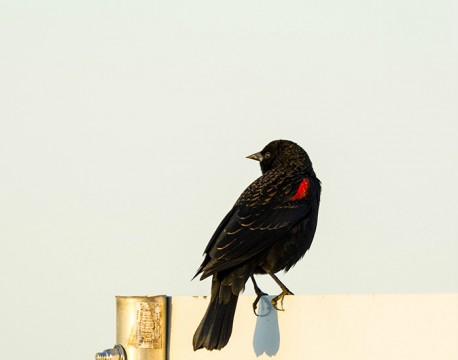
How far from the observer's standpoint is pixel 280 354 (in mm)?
4441

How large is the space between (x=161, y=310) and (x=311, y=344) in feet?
2.89

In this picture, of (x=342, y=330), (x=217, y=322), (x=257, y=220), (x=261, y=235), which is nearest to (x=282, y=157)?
(x=257, y=220)

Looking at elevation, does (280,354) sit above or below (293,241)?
below

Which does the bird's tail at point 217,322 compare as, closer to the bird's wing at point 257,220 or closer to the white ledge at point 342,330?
the white ledge at point 342,330

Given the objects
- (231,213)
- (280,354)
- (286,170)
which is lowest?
(280,354)

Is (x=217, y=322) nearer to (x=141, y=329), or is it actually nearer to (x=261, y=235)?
(x=141, y=329)

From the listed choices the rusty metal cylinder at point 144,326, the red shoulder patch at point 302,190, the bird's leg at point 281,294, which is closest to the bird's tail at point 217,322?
the rusty metal cylinder at point 144,326

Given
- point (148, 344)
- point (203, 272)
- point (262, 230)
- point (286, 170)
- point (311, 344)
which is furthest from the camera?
point (286, 170)

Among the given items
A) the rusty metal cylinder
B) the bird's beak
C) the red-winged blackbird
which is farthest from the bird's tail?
the bird's beak

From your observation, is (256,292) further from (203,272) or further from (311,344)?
(311,344)

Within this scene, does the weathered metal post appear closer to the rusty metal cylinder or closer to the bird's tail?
the rusty metal cylinder

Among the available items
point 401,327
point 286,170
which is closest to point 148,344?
point 401,327

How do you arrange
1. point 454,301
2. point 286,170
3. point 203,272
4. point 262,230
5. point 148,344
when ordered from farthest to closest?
1. point 286,170
2. point 262,230
3. point 203,272
4. point 148,344
5. point 454,301

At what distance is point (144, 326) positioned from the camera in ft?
16.0
